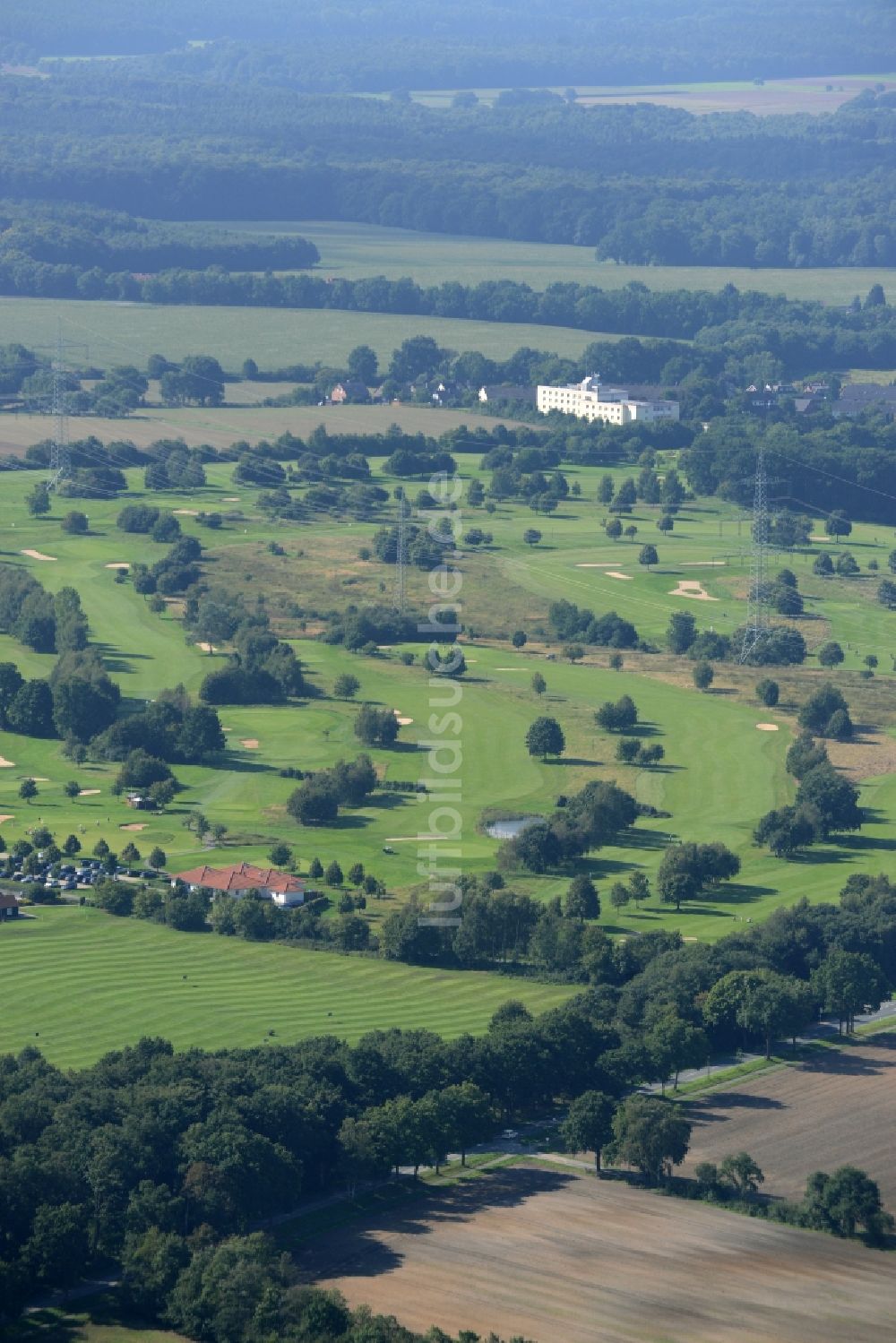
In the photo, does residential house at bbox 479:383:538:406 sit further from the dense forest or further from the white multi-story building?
the dense forest

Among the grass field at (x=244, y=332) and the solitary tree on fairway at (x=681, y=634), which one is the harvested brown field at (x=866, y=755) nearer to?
the solitary tree on fairway at (x=681, y=634)

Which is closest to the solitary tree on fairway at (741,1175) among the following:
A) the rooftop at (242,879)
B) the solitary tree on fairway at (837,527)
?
the rooftop at (242,879)

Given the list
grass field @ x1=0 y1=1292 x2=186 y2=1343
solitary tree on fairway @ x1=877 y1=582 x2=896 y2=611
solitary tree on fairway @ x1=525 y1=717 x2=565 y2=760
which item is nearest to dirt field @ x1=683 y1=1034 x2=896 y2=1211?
grass field @ x1=0 y1=1292 x2=186 y2=1343

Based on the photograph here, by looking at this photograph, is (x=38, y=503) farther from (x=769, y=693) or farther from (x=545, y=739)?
(x=545, y=739)

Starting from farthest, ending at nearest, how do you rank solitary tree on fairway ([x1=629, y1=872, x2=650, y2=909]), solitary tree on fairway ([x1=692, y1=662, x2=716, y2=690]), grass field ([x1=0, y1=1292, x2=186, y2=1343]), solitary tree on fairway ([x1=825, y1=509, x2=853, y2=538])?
solitary tree on fairway ([x1=825, y1=509, x2=853, y2=538]) → solitary tree on fairway ([x1=692, y1=662, x2=716, y2=690]) → solitary tree on fairway ([x1=629, y1=872, x2=650, y2=909]) → grass field ([x1=0, y1=1292, x2=186, y2=1343])

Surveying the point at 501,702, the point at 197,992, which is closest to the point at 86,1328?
the point at 197,992
